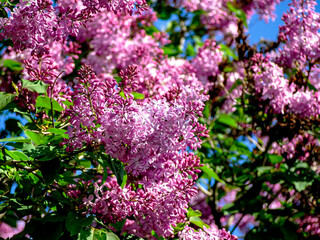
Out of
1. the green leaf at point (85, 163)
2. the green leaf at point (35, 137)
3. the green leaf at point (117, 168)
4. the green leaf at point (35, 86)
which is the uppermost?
the green leaf at point (35, 86)

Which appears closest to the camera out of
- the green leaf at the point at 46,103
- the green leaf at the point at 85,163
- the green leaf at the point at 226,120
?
the green leaf at the point at 46,103

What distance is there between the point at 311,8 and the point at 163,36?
5.52 feet

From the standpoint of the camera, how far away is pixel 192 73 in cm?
388

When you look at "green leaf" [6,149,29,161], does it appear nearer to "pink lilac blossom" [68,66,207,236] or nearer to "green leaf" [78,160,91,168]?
"pink lilac blossom" [68,66,207,236]

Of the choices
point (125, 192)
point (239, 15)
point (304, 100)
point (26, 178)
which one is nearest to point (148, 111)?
point (125, 192)

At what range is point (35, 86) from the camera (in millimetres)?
2094

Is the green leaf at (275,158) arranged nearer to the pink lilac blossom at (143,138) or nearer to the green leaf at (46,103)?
the pink lilac blossom at (143,138)

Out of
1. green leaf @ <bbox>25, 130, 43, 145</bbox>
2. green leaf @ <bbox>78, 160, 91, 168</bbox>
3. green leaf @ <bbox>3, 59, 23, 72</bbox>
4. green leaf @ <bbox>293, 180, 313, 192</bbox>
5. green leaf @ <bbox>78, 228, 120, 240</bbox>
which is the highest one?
green leaf @ <bbox>3, 59, 23, 72</bbox>

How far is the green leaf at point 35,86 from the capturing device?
2.06 m

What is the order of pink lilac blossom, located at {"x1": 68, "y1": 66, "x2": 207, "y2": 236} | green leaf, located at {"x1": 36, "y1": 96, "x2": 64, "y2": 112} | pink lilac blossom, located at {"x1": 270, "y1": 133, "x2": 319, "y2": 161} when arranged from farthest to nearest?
pink lilac blossom, located at {"x1": 270, "y1": 133, "x2": 319, "y2": 161}
green leaf, located at {"x1": 36, "y1": 96, "x2": 64, "y2": 112}
pink lilac blossom, located at {"x1": 68, "y1": 66, "x2": 207, "y2": 236}

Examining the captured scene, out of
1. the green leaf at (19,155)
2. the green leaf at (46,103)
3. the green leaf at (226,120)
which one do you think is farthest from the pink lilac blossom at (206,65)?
the green leaf at (19,155)

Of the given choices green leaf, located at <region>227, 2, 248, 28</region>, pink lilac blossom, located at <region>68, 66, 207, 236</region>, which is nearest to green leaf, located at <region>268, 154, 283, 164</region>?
pink lilac blossom, located at <region>68, 66, 207, 236</region>

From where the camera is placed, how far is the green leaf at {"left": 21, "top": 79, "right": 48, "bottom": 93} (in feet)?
6.76

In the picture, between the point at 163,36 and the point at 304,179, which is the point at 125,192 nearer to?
the point at 304,179
